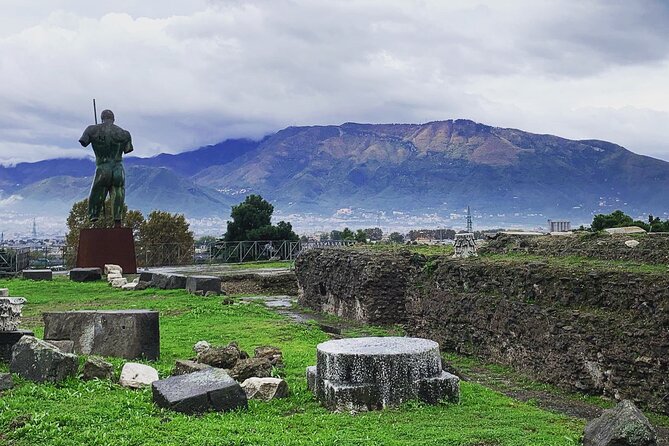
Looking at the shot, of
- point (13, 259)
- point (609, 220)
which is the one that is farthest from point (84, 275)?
point (609, 220)

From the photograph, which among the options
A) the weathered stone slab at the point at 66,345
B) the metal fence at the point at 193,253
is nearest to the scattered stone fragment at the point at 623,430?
the weathered stone slab at the point at 66,345

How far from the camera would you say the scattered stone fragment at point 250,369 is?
9.69m

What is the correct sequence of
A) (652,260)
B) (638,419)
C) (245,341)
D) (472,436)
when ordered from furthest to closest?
(245,341)
(652,260)
(472,436)
(638,419)

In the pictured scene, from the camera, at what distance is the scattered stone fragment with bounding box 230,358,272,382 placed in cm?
969

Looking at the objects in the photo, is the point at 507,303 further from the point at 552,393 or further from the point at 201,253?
the point at 201,253

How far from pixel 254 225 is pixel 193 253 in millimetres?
5445

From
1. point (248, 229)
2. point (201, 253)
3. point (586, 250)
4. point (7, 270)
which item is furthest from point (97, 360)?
point (248, 229)

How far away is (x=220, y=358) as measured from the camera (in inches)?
407

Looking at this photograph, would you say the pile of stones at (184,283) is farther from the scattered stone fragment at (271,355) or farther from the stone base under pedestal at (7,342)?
the stone base under pedestal at (7,342)

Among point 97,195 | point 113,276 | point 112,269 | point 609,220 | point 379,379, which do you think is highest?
point 97,195

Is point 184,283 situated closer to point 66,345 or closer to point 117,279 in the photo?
point 117,279

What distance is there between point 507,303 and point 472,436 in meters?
6.89

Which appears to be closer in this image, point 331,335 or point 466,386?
point 466,386

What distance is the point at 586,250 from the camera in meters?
16.3
